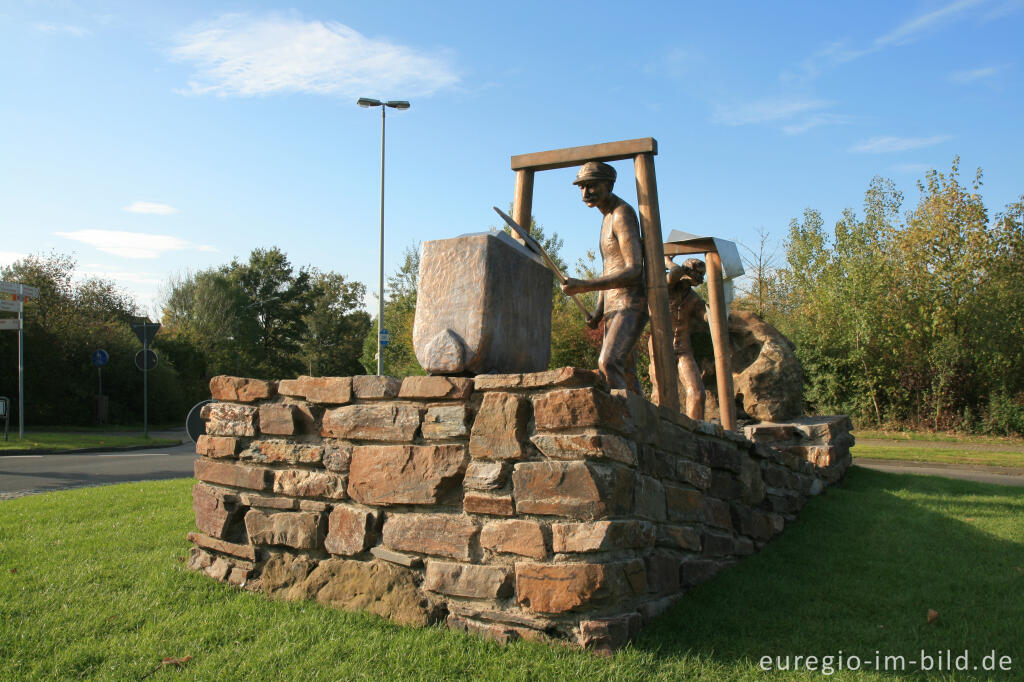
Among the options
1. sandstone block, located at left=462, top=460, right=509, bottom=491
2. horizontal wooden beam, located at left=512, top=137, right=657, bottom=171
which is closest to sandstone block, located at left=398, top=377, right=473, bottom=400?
sandstone block, located at left=462, top=460, right=509, bottom=491

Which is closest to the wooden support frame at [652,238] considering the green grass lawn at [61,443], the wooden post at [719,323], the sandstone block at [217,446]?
the wooden post at [719,323]

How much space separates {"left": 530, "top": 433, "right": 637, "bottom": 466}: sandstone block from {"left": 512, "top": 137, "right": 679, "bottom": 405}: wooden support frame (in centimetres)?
185

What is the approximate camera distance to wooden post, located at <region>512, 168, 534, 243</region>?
5.71 m

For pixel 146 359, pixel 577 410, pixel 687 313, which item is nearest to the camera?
pixel 577 410

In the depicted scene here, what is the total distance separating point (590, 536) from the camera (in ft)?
10.2

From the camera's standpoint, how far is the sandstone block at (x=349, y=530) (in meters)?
3.63

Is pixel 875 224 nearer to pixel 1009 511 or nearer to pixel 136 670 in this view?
pixel 1009 511

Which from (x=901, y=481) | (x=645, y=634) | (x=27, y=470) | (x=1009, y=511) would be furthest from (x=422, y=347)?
(x=27, y=470)

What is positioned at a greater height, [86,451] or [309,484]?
[309,484]

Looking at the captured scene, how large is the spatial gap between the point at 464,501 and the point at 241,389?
175cm

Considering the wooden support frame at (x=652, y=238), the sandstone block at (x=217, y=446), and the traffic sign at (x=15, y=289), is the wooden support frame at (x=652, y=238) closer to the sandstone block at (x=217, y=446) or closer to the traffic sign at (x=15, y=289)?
the sandstone block at (x=217, y=446)

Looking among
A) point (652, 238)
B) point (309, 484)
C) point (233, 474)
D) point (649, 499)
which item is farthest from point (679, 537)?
point (233, 474)

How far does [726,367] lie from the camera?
22.5 feet

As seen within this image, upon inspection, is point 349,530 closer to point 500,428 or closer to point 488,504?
point 488,504
